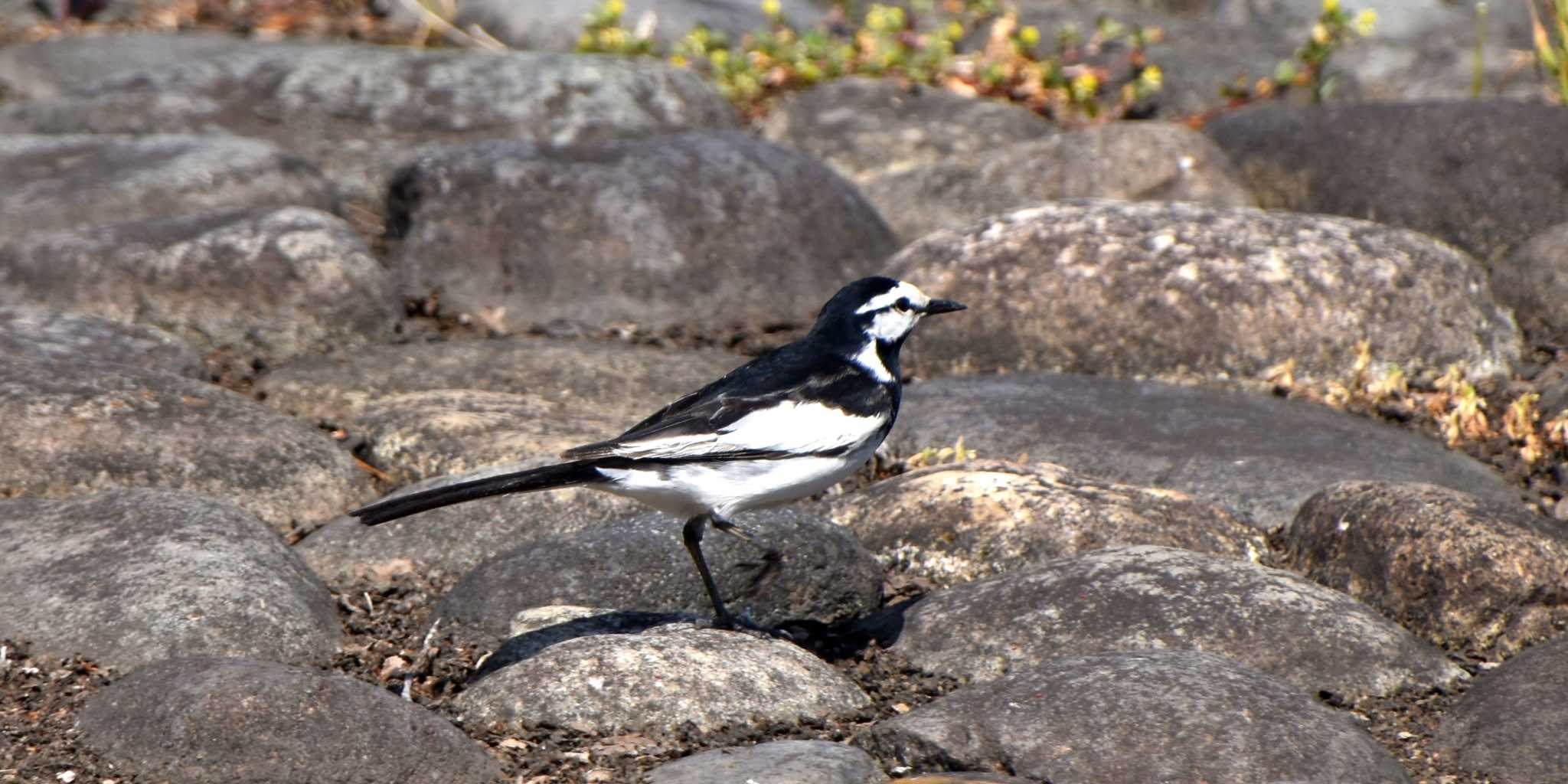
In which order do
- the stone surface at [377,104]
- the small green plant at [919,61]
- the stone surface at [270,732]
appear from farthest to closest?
the small green plant at [919,61]
the stone surface at [377,104]
the stone surface at [270,732]

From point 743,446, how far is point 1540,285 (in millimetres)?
4912

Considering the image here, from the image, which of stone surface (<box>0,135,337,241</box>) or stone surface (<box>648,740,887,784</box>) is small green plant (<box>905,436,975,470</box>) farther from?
stone surface (<box>0,135,337,241</box>)

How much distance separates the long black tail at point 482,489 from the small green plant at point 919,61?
6.48 metres

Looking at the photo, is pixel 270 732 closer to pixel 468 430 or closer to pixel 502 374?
pixel 468 430

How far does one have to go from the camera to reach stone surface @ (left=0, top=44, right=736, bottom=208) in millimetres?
9664

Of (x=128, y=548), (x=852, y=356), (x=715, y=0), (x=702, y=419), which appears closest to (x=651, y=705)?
(x=702, y=419)

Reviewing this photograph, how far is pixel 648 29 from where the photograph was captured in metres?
11.9

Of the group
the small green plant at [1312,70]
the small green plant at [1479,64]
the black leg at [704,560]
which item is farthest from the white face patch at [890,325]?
the small green plant at [1312,70]

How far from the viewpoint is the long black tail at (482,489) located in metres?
4.75

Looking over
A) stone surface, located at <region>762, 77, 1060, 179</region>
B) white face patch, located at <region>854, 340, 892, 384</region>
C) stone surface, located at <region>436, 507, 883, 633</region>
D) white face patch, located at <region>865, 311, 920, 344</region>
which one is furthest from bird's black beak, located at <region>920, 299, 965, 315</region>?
stone surface, located at <region>762, 77, 1060, 179</region>

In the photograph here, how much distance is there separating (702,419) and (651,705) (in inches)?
37.2

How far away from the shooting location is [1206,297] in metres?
7.69

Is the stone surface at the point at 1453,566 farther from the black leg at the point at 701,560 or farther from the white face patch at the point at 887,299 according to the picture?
the black leg at the point at 701,560

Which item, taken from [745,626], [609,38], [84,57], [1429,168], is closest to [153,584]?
[745,626]
